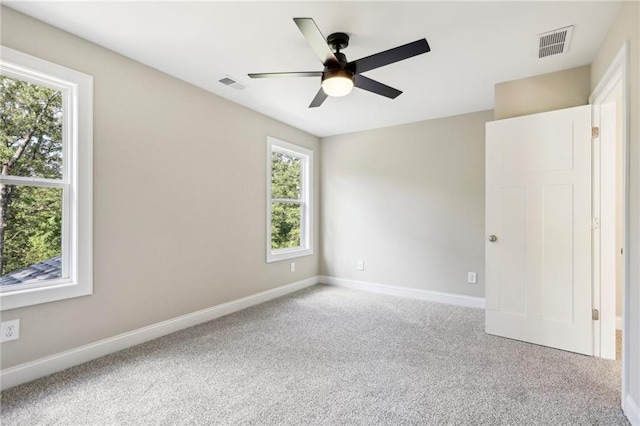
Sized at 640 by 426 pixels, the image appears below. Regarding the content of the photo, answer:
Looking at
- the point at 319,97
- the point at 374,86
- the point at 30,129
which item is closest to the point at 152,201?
the point at 30,129

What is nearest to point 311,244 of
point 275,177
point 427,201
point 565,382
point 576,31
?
point 275,177

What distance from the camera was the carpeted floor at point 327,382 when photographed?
1.71m

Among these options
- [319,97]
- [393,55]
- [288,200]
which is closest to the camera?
[393,55]

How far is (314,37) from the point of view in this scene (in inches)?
70.6

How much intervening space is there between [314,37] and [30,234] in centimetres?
242

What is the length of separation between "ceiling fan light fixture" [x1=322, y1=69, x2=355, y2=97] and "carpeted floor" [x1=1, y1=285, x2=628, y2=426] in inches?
81.3

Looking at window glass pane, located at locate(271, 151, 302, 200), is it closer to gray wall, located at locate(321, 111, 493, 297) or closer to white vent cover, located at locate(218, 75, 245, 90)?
gray wall, located at locate(321, 111, 493, 297)

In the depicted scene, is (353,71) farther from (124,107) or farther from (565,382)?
(565,382)

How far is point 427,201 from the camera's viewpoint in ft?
13.5

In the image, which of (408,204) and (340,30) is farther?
(408,204)

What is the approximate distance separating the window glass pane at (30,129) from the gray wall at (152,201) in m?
0.24

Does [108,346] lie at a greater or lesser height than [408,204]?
lesser

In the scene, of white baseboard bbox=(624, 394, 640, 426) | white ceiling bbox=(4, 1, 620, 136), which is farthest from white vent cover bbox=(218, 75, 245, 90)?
white baseboard bbox=(624, 394, 640, 426)

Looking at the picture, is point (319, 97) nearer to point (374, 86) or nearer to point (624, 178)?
point (374, 86)
